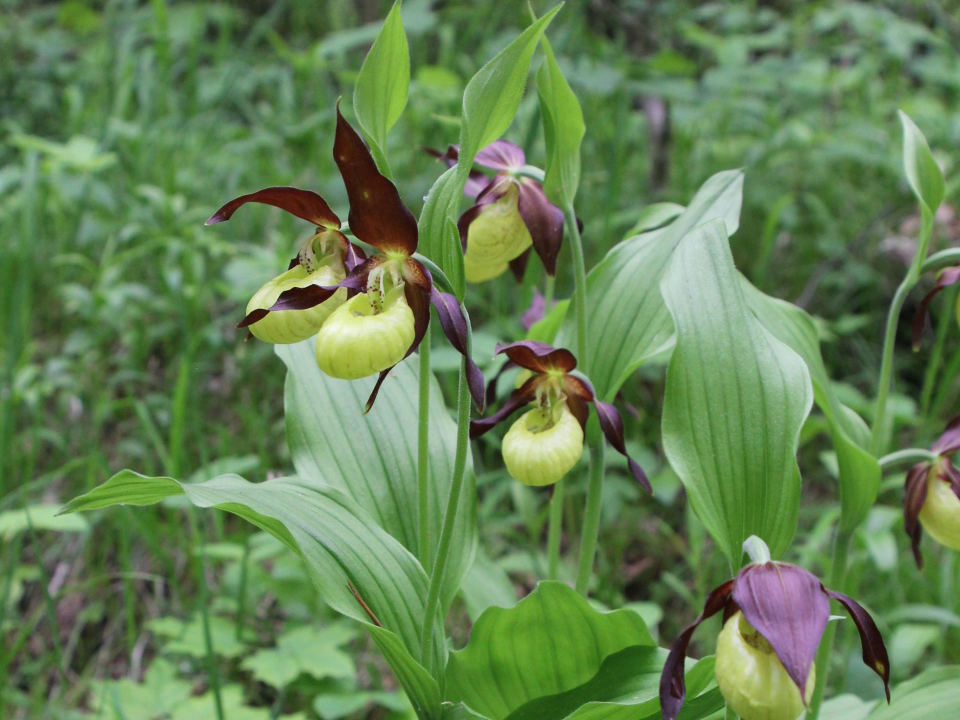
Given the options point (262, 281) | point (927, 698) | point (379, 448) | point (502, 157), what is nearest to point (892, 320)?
point (927, 698)

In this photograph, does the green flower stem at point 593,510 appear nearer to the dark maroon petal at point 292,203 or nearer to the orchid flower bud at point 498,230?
the orchid flower bud at point 498,230

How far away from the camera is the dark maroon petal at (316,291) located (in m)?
0.88

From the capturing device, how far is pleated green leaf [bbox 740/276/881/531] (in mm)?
1061

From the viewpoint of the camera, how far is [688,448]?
95 cm

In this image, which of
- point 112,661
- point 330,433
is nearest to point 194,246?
point 112,661

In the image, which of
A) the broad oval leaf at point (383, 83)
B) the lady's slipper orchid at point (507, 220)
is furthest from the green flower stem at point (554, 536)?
the broad oval leaf at point (383, 83)

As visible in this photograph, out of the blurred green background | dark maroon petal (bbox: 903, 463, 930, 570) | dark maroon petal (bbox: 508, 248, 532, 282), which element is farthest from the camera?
the blurred green background

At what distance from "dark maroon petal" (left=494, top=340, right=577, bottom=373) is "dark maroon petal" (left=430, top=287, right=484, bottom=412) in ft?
0.49

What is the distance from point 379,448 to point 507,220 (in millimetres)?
419

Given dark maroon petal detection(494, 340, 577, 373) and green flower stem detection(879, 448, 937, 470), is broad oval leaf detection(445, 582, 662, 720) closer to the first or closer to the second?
dark maroon petal detection(494, 340, 577, 373)

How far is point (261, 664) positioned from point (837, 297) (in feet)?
7.52

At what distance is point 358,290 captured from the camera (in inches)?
35.0

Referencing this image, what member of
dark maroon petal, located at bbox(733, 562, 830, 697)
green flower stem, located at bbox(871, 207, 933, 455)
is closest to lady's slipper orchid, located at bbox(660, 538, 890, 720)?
dark maroon petal, located at bbox(733, 562, 830, 697)

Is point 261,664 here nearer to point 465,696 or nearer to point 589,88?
point 465,696
